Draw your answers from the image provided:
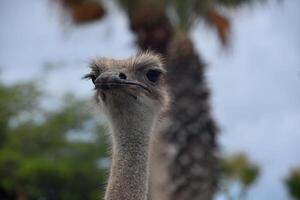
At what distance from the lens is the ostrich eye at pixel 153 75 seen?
533cm

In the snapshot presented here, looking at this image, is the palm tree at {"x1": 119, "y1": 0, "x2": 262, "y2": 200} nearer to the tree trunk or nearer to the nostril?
the tree trunk

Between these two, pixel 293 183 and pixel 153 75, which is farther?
pixel 293 183

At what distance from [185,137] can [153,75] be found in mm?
7988

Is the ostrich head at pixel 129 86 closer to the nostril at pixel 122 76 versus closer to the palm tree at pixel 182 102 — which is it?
the nostril at pixel 122 76

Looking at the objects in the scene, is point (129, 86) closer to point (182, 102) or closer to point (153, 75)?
point (153, 75)

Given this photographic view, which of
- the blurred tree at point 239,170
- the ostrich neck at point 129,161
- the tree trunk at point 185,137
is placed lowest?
the ostrich neck at point 129,161

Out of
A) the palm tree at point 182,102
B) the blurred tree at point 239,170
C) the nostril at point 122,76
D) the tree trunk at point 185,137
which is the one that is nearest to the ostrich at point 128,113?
the nostril at point 122,76

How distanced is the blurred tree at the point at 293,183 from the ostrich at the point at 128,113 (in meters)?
23.8

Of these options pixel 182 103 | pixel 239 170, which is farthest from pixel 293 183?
pixel 182 103

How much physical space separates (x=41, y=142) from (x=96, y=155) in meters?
1.84

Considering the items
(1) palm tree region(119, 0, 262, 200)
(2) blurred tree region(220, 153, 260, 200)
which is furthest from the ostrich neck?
(2) blurred tree region(220, 153, 260, 200)

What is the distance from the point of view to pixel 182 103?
13.5m

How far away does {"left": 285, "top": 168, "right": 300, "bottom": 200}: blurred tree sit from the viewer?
28672 mm

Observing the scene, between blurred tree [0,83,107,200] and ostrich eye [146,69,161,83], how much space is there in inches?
797
